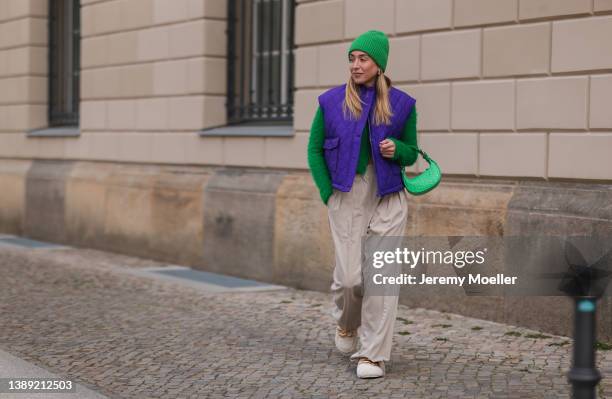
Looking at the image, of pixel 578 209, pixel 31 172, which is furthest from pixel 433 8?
pixel 31 172

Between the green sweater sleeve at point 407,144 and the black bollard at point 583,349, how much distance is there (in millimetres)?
2587

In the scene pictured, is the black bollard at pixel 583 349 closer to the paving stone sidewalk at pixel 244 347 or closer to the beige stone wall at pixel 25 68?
the paving stone sidewalk at pixel 244 347

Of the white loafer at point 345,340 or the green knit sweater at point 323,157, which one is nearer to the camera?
the green knit sweater at point 323,157

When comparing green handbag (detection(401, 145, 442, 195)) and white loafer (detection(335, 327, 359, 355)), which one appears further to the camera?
white loafer (detection(335, 327, 359, 355))

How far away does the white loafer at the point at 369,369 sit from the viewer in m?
6.06

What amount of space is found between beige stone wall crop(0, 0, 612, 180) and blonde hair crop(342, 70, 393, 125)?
1.89 m

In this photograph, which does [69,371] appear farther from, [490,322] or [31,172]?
[31,172]

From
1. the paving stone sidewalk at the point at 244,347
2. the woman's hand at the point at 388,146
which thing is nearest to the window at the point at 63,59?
the paving stone sidewalk at the point at 244,347

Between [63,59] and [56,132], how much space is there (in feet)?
4.52

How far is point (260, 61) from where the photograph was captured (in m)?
11.5

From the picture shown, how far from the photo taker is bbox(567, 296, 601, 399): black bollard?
3525 mm

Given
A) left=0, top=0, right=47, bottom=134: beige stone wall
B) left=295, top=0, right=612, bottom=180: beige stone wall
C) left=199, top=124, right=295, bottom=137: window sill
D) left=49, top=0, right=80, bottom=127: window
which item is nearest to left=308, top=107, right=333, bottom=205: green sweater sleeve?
left=295, top=0, right=612, bottom=180: beige stone wall

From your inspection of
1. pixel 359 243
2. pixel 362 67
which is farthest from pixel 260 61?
pixel 359 243

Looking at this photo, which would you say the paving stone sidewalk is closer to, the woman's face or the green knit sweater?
the green knit sweater
